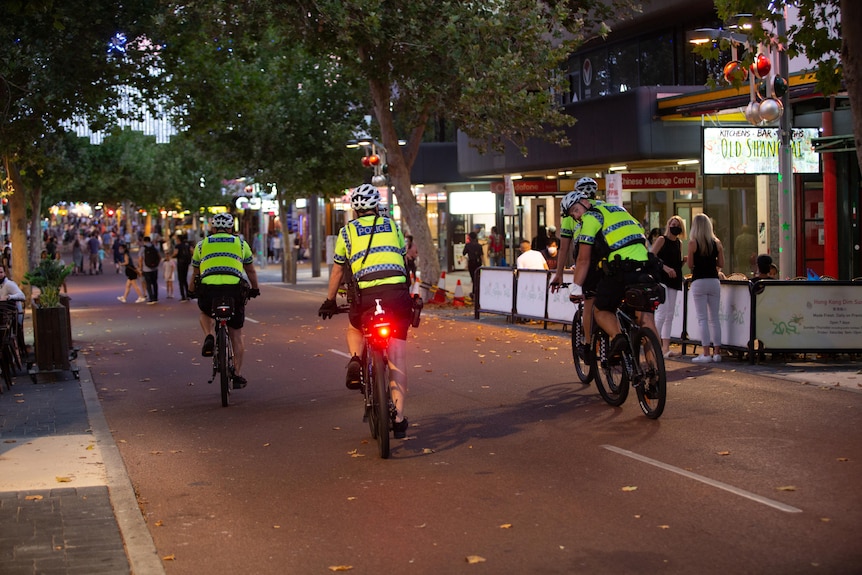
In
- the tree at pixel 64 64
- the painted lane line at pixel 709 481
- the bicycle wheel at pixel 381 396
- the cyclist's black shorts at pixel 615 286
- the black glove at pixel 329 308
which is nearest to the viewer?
the painted lane line at pixel 709 481

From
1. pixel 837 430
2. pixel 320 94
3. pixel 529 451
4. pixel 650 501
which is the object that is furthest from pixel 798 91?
pixel 320 94

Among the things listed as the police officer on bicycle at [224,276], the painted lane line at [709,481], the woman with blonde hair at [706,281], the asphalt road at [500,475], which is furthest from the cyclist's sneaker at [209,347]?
the woman with blonde hair at [706,281]

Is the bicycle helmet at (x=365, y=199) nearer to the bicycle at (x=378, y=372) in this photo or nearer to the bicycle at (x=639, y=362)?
the bicycle at (x=378, y=372)

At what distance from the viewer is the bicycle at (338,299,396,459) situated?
337 inches

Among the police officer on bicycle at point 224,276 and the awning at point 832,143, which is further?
the awning at point 832,143

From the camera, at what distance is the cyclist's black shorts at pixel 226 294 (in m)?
12.0

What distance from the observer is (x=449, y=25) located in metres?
23.0

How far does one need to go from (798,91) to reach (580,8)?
7243 millimetres

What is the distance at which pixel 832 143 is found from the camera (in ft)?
64.0

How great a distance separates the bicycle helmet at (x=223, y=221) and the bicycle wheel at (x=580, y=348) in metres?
3.62

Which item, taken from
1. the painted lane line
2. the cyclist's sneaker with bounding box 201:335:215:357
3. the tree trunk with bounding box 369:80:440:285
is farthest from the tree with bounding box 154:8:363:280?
the painted lane line

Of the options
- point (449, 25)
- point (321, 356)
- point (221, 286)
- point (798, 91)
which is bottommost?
point (321, 356)

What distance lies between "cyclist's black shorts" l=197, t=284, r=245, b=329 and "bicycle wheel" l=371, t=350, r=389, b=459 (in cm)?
358

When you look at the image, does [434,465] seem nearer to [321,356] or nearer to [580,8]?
[321,356]
